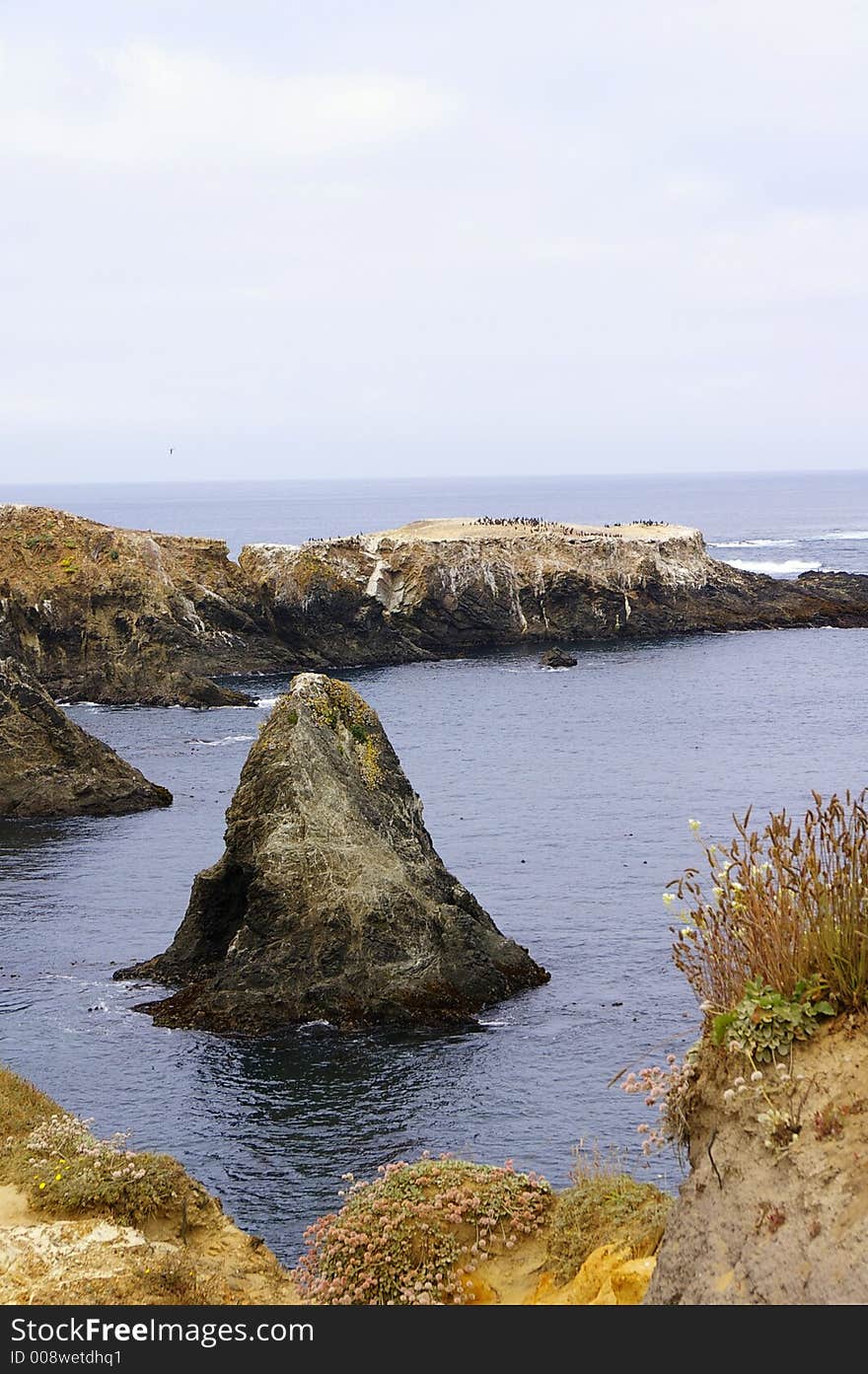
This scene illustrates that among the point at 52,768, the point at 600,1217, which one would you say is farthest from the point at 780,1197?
the point at 52,768

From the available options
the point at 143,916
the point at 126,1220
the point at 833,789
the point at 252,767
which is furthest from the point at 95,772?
the point at 126,1220

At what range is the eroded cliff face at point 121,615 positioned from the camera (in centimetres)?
8400

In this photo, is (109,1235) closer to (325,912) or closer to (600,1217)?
(600,1217)

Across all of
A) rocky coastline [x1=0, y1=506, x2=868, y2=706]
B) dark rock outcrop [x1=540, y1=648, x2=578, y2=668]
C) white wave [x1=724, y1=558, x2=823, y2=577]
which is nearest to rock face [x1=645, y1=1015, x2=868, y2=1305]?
rocky coastline [x1=0, y1=506, x2=868, y2=706]

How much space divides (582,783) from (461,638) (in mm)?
51877

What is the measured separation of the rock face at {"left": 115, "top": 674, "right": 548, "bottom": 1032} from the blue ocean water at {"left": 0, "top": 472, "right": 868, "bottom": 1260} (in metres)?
0.97

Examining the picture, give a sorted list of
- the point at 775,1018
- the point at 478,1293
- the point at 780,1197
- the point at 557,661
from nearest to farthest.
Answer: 1. the point at 780,1197
2. the point at 775,1018
3. the point at 478,1293
4. the point at 557,661

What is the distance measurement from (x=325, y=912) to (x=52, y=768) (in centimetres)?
2532

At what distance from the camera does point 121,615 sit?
8794 cm

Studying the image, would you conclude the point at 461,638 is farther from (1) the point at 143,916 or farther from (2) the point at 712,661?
(1) the point at 143,916

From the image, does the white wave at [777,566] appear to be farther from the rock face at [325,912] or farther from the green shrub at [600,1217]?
the green shrub at [600,1217]

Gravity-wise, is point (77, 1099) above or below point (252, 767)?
below

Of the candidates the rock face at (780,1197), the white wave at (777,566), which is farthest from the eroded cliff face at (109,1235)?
the white wave at (777,566)
